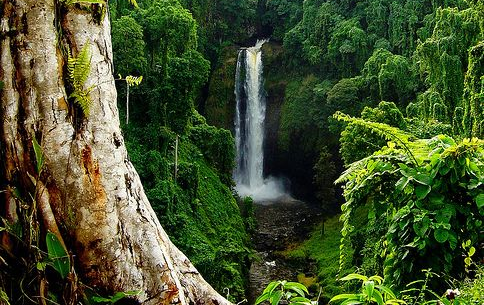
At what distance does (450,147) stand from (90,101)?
5.39ft

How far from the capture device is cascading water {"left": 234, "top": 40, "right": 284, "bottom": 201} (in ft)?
76.1

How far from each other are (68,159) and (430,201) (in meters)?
1.67

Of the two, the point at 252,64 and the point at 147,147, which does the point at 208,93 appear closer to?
the point at 252,64

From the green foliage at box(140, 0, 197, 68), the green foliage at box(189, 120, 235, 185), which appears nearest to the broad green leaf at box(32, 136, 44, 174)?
the green foliage at box(140, 0, 197, 68)

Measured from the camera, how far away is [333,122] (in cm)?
2011

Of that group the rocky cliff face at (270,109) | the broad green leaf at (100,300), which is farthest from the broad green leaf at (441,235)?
the rocky cliff face at (270,109)

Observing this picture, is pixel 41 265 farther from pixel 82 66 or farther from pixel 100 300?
pixel 82 66

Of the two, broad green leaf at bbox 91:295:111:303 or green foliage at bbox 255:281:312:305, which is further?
broad green leaf at bbox 91:295:111:303

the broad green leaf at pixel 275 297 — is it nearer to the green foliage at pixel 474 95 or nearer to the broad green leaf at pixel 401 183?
the broad green leaf at pixel 401 183

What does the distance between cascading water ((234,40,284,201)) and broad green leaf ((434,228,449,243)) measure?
67.3 ft

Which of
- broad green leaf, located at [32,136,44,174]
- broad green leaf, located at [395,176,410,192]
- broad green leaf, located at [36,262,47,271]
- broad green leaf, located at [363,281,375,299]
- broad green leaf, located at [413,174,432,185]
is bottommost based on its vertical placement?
broad green leaf, located at [363,281,375,299]

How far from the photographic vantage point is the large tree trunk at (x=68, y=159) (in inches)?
64.3

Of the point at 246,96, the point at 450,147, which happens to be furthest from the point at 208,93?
the point at 450,147

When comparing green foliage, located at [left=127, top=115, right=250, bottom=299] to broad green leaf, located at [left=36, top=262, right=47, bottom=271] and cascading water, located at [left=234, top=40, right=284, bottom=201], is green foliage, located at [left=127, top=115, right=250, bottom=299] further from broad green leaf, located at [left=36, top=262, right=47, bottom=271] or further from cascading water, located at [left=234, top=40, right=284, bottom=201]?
broad green leaf, located at [left=36, top=262, right=47, bottom=271]
